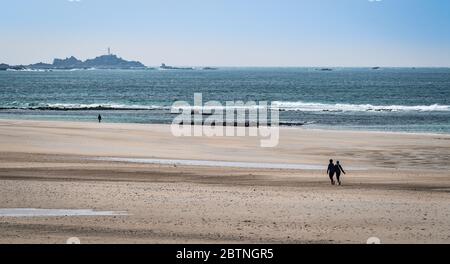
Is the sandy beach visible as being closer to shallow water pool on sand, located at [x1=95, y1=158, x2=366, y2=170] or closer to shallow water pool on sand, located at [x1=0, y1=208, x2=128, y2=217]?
shallow water pool on sand, located at [x1=95, y1=158, x2=366, y2=170]

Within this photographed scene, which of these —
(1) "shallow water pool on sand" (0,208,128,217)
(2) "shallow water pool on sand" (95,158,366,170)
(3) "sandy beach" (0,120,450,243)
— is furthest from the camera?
(2) "shallow water pool on sand" (95,158,366,170)

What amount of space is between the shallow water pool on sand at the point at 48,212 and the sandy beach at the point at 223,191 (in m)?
0.43

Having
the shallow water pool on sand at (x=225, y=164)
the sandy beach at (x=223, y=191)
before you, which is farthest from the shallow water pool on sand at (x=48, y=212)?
the shallow water pool on sand at (x=225, y=164)

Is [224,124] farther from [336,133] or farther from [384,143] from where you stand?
[384,143]

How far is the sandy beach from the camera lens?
14.6 meters

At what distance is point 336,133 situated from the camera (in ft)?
146

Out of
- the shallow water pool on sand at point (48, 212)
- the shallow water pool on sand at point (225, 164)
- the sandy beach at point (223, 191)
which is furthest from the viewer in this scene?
the shallow water pool on sand at point (225, 164)

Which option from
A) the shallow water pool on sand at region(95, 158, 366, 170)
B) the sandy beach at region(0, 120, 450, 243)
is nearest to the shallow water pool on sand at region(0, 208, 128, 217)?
the sandy beach at region(0, 120, 450, 243)

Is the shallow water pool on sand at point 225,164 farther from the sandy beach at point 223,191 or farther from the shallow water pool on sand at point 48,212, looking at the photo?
the shallow water pool on sand at point 48,212

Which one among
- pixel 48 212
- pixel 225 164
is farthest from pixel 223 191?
pixel 225 164

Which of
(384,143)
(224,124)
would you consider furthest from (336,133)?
(224,124)

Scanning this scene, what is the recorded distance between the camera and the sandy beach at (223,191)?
14.6m

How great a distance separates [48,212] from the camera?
16.7 m

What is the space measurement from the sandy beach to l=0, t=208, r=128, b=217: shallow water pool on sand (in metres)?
0.43
